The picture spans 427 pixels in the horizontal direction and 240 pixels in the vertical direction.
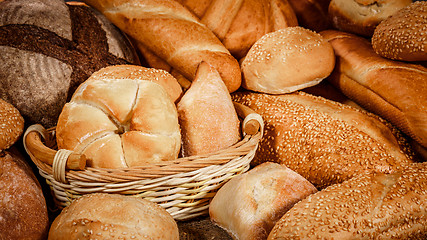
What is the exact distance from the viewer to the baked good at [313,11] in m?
1.99

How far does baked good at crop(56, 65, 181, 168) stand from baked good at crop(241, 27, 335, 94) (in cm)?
52

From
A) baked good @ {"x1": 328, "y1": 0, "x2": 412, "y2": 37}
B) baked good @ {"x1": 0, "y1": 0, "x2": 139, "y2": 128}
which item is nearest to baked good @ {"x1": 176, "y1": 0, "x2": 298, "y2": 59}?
baked good @ {"x1": 328, "y1": 0, "x2": 412, "y2": 37}

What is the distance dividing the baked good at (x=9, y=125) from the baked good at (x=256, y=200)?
702 mm

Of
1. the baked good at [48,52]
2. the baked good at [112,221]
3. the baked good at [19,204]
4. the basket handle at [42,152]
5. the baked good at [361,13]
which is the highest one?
the baked good at [361,13]

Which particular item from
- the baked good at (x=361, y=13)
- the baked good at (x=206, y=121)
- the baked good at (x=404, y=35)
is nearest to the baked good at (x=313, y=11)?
the baked good at (x=361, y=13)

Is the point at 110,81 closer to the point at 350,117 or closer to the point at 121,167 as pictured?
the point at 121,167

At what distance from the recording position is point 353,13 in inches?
66.3

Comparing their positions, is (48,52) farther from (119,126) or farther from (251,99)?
(251,99)

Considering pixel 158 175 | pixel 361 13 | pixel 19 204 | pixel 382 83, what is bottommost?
pixel 19 204

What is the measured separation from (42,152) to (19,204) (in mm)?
163

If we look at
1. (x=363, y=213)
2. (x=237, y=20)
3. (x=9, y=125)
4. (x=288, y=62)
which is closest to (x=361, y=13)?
(x=288, y=62)

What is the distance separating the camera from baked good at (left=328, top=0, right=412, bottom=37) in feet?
5.18

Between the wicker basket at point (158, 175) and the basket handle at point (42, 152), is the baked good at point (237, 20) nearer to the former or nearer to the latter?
the wicker basket at point (158, 175)

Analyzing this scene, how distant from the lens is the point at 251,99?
168 centimetres
